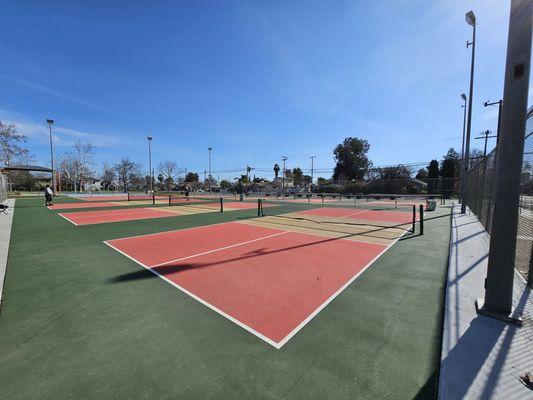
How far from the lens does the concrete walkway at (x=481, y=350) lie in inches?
88.2

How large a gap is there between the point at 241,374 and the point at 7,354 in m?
2.69

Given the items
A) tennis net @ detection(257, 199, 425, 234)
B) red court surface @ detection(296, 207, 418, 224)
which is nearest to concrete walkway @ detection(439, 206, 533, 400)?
tennis net @ detection(257, 199, 425, 234)

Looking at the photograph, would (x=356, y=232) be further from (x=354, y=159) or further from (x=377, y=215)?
(x=354, y=159)

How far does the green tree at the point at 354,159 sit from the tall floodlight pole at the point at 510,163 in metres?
69.9

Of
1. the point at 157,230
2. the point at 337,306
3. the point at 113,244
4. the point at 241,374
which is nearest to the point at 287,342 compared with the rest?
the point at 241,374

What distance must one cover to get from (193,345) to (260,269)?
8.95 feet

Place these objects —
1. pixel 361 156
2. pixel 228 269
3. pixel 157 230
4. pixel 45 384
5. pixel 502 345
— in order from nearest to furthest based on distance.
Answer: pixel 45 384, pixel 502 345, pixel 228 269, pixel 157 230, pixel 361 156

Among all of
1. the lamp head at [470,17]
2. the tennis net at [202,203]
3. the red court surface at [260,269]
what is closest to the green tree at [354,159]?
the tennis net at [202,203]

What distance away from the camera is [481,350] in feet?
8.94

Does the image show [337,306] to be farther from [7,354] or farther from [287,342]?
[7,354]

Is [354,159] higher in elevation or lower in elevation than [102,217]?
higher

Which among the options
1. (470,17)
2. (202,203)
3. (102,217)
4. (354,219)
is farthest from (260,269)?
(202,203)

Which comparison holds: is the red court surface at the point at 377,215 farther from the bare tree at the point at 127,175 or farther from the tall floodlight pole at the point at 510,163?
the bare tree at the point at 127,175

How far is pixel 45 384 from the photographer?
242 centimetres
